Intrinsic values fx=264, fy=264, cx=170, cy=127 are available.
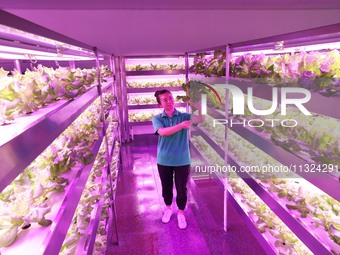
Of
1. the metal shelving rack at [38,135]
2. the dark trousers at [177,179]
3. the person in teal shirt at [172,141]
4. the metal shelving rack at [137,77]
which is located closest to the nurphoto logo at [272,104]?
the person in teal shirt at [172,141]

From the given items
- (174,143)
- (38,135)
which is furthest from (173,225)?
(38,135)

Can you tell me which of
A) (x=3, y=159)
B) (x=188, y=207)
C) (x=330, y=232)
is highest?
(x=3, y=159)

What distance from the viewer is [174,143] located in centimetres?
312

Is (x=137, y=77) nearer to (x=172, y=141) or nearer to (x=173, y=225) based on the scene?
(x=172, y=141)

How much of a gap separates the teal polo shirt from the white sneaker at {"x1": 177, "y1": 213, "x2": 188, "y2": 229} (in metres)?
0.72

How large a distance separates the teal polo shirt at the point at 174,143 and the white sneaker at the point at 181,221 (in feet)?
2.35

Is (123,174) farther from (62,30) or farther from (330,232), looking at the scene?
(330,232)

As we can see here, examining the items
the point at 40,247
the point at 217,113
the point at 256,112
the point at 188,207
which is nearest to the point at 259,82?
the point at 256,112

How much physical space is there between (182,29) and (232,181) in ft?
5.99

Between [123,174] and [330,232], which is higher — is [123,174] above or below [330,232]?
below

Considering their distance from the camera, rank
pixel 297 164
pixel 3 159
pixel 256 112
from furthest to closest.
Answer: pixel 256 112
pixel 297 164
pixel 3 159

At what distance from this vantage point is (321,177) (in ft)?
4.88

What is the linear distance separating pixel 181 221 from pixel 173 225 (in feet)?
0.38

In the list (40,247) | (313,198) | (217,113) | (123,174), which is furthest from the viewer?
(123,174)
